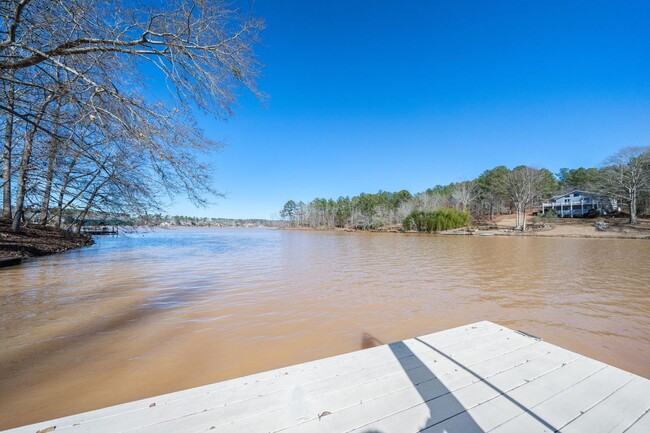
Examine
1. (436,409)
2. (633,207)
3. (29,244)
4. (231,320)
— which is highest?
(633,207)

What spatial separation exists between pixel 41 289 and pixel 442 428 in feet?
27.9

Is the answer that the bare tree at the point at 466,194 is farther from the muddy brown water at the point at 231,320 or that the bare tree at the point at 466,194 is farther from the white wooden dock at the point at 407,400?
the white wooden dock at the point at 407,400

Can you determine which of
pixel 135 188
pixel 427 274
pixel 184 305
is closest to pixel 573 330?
pixel 427 274

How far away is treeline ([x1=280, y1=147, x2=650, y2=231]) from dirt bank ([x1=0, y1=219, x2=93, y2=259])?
44.5 meters

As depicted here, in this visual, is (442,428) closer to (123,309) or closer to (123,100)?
(123,100)

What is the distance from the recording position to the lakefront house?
44.9m

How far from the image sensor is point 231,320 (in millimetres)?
4395

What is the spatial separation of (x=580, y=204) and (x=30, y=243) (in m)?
72.0

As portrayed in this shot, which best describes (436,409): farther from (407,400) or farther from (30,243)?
(30,243)

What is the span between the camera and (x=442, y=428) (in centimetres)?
159

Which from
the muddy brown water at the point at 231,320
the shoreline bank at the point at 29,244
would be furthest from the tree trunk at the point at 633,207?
the shoreline bank at the point at 29,244

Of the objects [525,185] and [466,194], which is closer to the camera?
[525,185]

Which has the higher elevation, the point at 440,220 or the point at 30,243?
the point at 440,220

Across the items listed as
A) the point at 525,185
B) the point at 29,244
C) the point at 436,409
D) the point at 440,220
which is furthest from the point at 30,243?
the point at 525,185
